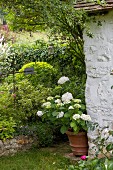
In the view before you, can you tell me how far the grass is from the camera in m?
4.64

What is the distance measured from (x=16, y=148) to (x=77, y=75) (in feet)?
6.73

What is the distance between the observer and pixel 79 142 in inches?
190

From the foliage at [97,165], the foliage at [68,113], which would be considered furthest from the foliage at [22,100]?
the foliage at [97,165]

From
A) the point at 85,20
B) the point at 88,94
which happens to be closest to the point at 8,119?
the point at 88,94

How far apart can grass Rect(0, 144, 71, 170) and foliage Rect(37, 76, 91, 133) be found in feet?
1.66

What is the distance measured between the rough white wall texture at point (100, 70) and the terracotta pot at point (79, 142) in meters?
0.31

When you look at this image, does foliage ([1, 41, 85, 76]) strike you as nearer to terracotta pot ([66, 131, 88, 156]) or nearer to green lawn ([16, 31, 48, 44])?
green lawn ([16, 31, 48, 44])

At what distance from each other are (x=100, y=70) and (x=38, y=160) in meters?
1.70

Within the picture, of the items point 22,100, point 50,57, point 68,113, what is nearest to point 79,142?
point 68,113

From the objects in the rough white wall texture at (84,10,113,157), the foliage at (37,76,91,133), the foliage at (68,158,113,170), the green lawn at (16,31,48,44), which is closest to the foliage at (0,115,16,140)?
the foliage at (37,76,91,133)

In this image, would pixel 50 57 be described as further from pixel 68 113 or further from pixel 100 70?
pixel 100 70

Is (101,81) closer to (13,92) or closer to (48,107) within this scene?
(48,107)

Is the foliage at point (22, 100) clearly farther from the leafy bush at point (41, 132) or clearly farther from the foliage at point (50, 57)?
the foliage at point (50, 57)

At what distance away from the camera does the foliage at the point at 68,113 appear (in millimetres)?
4531
